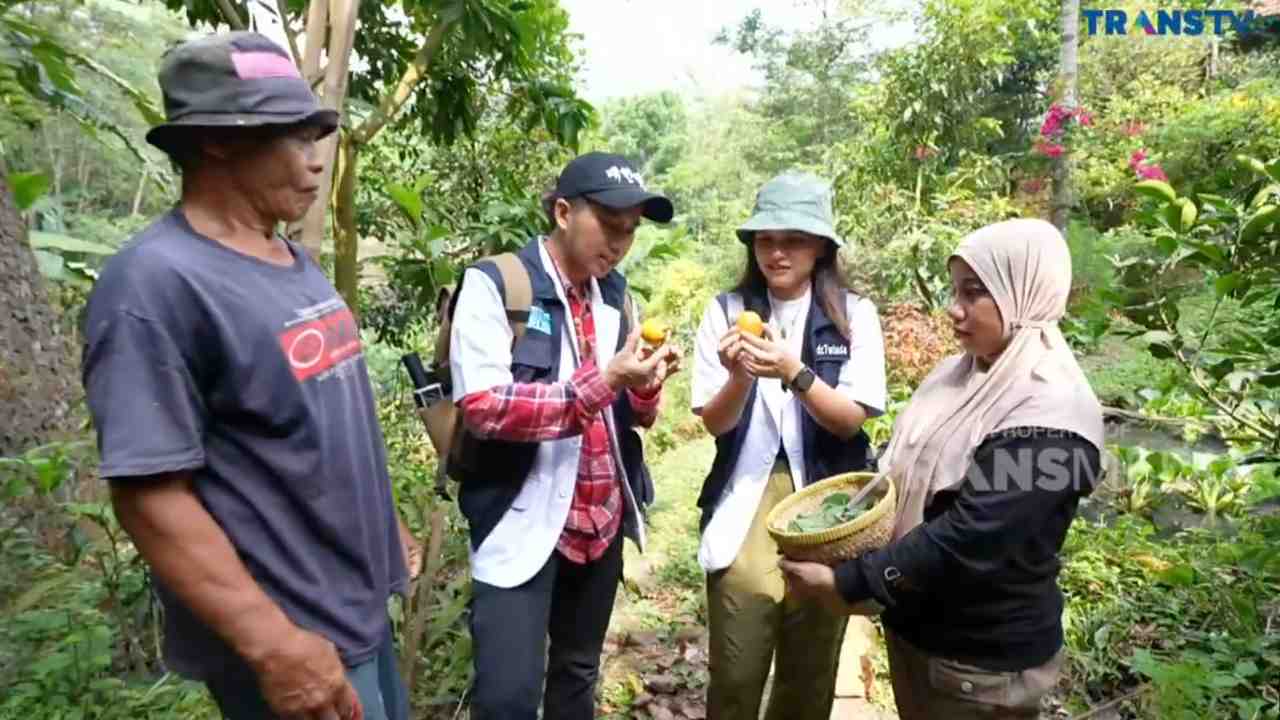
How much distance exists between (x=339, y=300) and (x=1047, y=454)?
4.55 feet

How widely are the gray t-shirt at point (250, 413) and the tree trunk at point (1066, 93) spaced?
26.7ft

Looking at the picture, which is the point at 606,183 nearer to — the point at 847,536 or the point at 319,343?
the point at 319,343

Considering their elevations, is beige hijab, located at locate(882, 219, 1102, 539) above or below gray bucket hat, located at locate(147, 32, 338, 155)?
below

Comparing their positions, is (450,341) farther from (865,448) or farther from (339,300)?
(865,448)

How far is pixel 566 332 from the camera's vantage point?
2.07 m

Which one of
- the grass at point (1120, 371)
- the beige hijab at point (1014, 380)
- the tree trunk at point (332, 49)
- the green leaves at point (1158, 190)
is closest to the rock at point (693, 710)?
the beige hijab at point (1014, 380)

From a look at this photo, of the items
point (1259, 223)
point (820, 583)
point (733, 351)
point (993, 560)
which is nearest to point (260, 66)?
point (733, 351)

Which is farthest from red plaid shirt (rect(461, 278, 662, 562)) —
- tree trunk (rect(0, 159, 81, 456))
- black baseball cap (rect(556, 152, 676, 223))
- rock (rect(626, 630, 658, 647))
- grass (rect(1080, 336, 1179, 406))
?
grass (rect(1080, 336, 1179, 406))

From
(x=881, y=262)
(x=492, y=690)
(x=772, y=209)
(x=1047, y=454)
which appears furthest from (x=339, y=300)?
(x=881, y=262)

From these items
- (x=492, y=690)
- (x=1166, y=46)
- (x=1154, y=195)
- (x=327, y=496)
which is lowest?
(x=492, y=690)

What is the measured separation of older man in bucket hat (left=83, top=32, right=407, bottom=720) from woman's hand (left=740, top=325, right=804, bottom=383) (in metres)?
0.97

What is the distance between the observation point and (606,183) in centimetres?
198

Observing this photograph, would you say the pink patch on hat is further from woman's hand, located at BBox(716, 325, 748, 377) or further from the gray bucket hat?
woman's hand, located at BBox(716, 325, 748, 377)

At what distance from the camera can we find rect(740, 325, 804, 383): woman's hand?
1.98 m
